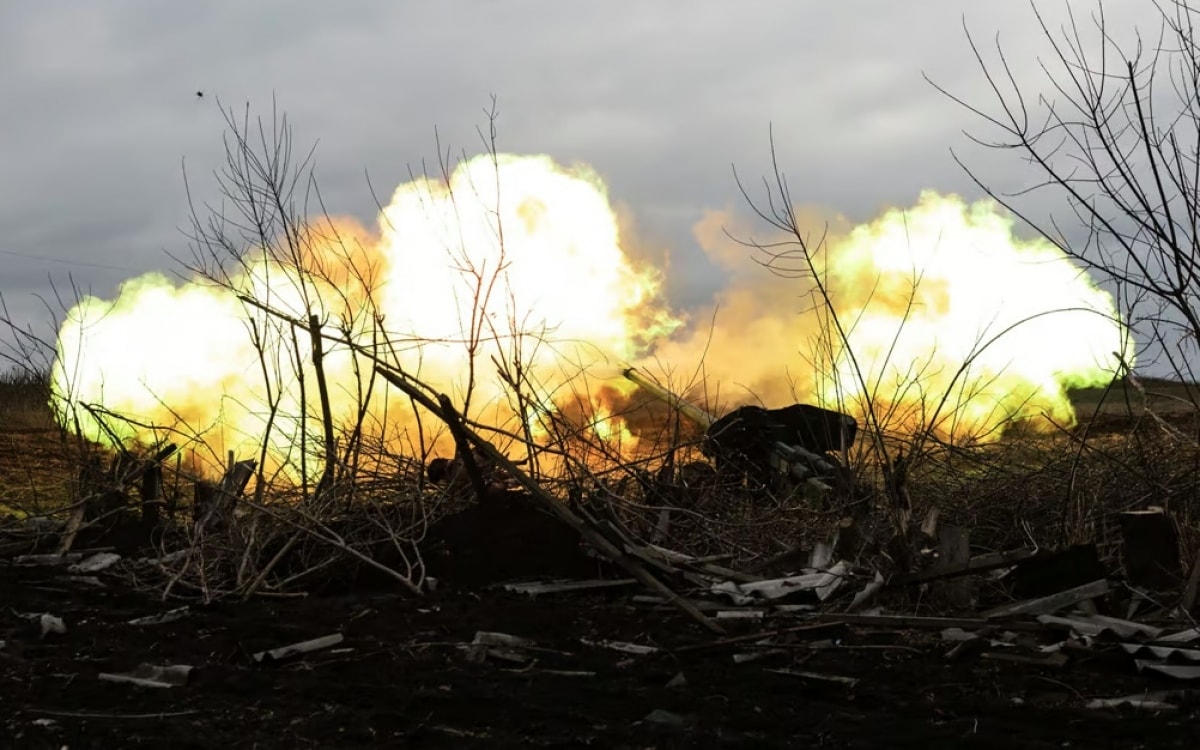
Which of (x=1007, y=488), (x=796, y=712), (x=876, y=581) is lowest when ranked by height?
(x=796, y=712)

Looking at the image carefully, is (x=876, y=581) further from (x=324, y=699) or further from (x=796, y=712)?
(x=324, y=699)

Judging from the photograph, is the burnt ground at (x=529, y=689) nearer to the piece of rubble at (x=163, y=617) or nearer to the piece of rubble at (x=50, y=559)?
the piece of rubble at (x=163, y=617)

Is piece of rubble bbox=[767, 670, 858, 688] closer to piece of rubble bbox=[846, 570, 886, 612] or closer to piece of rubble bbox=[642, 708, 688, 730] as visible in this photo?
piece of rubble bbox=[642, 708, 688, 730]

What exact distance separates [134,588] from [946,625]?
18.7ft

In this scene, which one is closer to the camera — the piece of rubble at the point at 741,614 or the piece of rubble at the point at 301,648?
the piece of rubble at the point at 301,648

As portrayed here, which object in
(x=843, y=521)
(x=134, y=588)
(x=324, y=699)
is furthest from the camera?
(x=134, y=588)

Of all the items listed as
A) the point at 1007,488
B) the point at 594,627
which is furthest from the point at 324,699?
the point at 1007,488

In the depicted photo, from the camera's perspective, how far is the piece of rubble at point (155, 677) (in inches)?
215

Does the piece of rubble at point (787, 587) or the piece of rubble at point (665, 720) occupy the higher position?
the piece of rubble at point (787, 587)

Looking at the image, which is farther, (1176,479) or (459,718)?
(1176,479)

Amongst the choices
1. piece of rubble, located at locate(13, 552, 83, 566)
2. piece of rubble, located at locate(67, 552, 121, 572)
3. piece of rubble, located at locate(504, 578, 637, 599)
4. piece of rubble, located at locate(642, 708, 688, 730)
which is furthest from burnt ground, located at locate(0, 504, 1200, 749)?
piece of rubble, located at locate(13, 552, 83, 566)

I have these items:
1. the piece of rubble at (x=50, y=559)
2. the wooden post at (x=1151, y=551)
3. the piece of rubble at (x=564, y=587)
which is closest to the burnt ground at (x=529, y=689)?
the piece of rubble at (x=564, y=587)

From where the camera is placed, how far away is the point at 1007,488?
30.0ft

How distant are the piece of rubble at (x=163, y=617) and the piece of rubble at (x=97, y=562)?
2.06 metres
